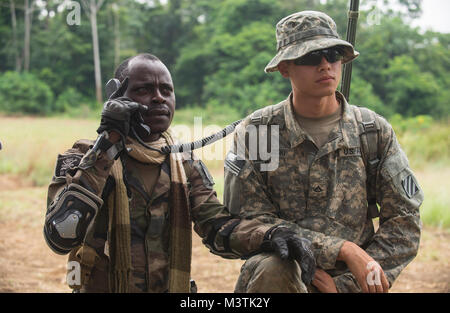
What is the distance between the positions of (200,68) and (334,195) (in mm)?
17461

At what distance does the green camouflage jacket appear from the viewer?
9.14ft

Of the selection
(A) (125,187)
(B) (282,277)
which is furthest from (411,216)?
(A) (125,187)

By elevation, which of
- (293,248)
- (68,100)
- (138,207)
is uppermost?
(138,207)

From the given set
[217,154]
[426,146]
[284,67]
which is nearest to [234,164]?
[284,67]

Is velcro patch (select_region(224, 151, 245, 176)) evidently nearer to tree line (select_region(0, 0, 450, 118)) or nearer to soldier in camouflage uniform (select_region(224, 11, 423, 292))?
soldier in camouflage uniform (select_region(224, 11, 423, 292))

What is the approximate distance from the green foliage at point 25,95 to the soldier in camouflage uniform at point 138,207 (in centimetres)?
1964

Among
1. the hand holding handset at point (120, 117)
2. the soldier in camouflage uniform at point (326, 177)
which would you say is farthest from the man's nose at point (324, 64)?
the hand holding handset at point (120, 117)

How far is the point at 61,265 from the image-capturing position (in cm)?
617

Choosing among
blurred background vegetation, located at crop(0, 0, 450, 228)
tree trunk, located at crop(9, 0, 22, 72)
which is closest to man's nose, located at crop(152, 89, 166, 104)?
blurred background vegetation, located at crop(0, 0, 450, 228)

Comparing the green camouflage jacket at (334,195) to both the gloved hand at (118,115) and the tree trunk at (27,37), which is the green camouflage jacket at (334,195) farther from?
the tree trunk at (27,37)

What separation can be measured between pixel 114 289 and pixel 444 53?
13216 mm

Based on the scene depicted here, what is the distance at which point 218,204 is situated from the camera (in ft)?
9.39

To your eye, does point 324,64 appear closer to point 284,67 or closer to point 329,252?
point 284,67

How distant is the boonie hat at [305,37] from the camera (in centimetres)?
274
